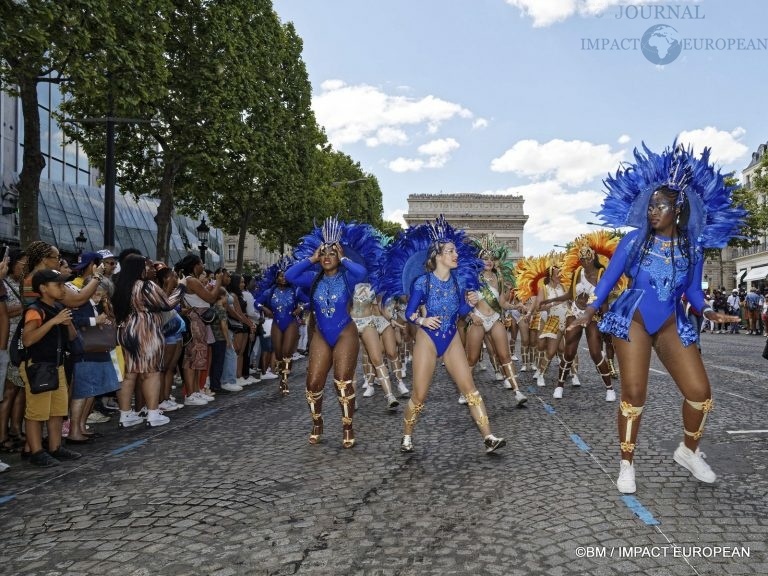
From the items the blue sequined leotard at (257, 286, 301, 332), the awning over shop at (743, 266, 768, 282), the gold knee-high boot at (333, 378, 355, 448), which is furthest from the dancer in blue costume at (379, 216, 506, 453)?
the awning over shop at (743, 266, 768, 282)

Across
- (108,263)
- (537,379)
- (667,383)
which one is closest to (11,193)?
(108,263)

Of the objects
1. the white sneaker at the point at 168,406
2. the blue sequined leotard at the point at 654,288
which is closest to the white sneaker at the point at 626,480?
the blue sequined leotard at the point at 654,288

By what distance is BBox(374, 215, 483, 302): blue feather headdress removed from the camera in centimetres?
612

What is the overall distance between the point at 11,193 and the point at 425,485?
83.8ft

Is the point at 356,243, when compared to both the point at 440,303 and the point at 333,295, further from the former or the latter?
the point at 440,303

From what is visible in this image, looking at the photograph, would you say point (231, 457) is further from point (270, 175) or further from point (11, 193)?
point (11, 193)

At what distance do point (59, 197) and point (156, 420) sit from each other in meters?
25.2

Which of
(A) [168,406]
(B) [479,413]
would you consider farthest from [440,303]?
(A) [168,406]

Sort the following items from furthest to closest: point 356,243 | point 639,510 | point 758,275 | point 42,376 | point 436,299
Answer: point 758,275
point 356,243
point 436,299
point 42,376
point 639,510

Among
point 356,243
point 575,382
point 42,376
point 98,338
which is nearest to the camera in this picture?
point 42,376

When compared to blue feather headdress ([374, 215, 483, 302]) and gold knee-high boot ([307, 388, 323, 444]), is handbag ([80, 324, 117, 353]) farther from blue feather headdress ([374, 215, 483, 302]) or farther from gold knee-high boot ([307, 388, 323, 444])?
blue feather headdress ([374, 215, 483, 302])

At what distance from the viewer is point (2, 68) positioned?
1252 centimetres

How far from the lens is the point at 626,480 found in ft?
14.4

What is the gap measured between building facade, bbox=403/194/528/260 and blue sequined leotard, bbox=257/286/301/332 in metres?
81.4
